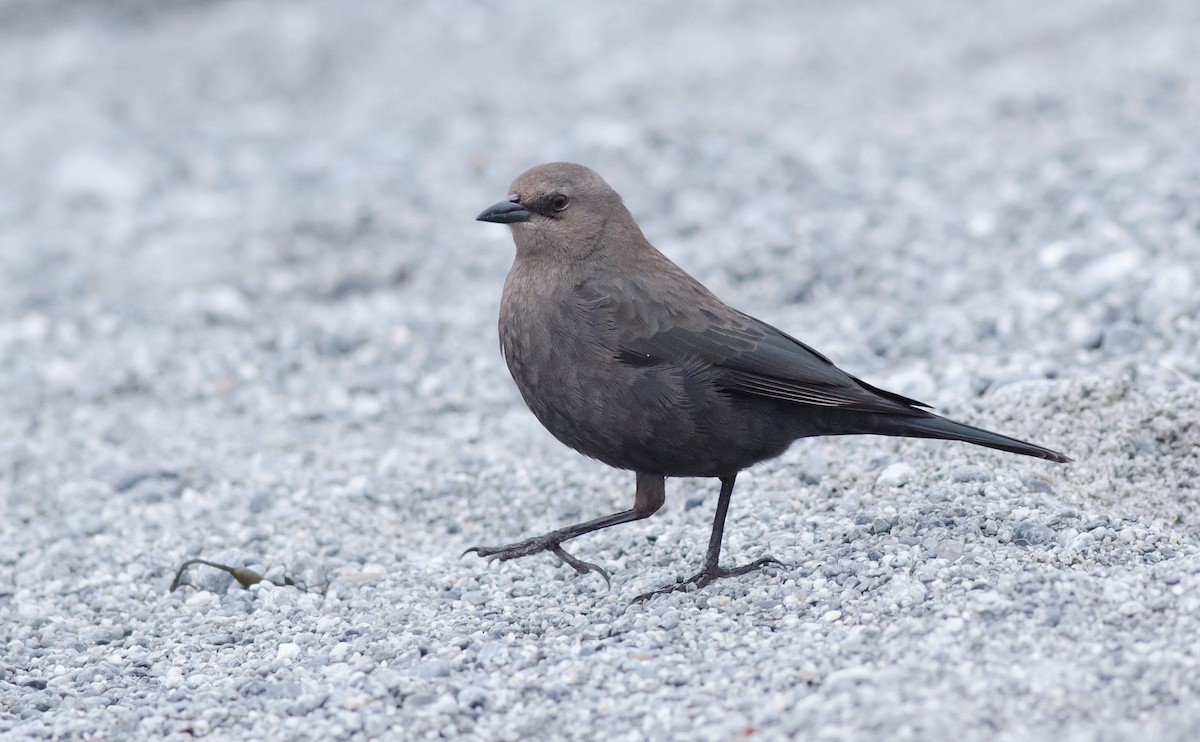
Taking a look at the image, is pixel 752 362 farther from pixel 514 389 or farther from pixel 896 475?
pixel 514 389

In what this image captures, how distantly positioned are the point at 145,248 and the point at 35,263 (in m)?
0.67

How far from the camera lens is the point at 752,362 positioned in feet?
16.0

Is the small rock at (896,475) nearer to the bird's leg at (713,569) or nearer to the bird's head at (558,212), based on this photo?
the bird's leg at (713,569)

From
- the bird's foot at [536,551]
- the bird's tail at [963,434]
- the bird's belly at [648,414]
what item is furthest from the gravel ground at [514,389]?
the bird's belly at [648,414]

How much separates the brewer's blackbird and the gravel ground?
1.07 feet

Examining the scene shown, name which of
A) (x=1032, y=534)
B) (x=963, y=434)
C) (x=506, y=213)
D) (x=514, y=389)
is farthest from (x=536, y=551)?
(x=514, y=389)

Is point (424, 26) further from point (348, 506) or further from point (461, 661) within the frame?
point (461, 661)

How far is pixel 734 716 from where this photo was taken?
12.0 feet

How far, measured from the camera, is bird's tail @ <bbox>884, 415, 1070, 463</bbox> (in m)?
4.66

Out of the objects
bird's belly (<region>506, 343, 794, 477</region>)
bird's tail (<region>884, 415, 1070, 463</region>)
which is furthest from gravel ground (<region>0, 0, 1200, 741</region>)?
bird's belly (<region>506, 343, 794, 477</region>)

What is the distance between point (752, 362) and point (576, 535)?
899mm

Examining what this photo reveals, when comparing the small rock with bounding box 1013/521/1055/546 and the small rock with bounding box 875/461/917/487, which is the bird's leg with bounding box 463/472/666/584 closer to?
the small rock with bounding box 875/461/917/487

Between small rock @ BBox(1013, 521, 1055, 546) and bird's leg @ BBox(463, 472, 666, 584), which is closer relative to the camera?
small rock @ BBox(1013, 521, 1055, 546)

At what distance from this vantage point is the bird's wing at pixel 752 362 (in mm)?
4797
